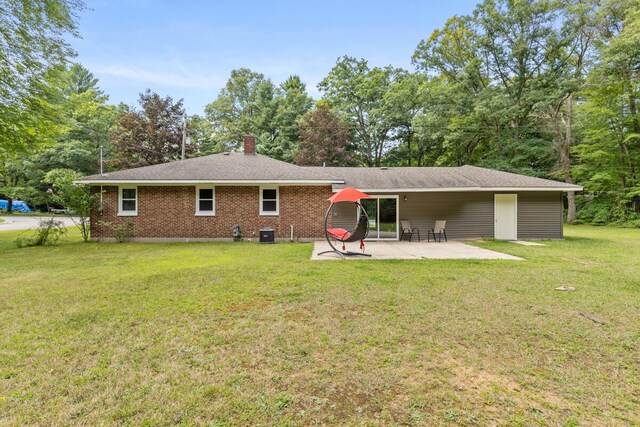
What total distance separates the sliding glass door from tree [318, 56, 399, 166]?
52.9 feet

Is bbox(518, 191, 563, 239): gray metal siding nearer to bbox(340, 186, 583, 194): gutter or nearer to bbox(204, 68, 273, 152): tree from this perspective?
bbox(340, 186, 583, 194): gutter

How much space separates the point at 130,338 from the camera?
3502 millimetres

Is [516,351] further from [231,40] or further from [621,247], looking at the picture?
[231,40]

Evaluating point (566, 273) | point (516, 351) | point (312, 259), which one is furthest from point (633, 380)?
point (312, 259)

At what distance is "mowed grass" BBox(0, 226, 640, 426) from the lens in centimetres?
231

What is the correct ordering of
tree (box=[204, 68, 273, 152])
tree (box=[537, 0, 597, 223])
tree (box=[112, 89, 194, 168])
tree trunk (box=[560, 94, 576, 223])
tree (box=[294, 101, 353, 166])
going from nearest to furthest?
tree (box=[537, 0, 597, 223]) < tree trunk (box=[560, 94, 576, 223]) < tree (box=[294, 101, 353, 166]) < tree (box=[112, 89, 194, 168]) < tree (box=[204, 68, 273, 152])

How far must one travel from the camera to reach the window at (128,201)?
1262 cm

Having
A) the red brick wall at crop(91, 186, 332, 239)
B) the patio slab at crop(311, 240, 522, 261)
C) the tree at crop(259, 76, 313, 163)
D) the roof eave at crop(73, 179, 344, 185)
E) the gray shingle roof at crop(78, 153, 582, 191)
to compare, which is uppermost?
the tree at crop(259, 76, 313, 163)

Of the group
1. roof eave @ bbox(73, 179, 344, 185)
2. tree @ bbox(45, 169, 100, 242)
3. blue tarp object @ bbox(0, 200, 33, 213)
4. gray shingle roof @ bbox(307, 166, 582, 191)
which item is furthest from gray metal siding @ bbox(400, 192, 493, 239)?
blue tarp object @ bbox(0, 200, 33, 213)

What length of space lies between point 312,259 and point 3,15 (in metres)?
12.3

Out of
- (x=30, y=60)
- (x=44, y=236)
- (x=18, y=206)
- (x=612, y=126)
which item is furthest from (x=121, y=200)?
(x=18, y=206)

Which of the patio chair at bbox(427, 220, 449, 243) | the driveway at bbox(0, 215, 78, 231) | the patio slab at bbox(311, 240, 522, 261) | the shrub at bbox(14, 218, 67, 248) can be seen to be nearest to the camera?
the patio slab at bbox(311, 240, 522, 261)

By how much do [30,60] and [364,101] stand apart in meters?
24.4

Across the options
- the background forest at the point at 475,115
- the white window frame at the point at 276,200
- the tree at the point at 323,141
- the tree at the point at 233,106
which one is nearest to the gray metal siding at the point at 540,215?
the white window frame at the point at 276,200
